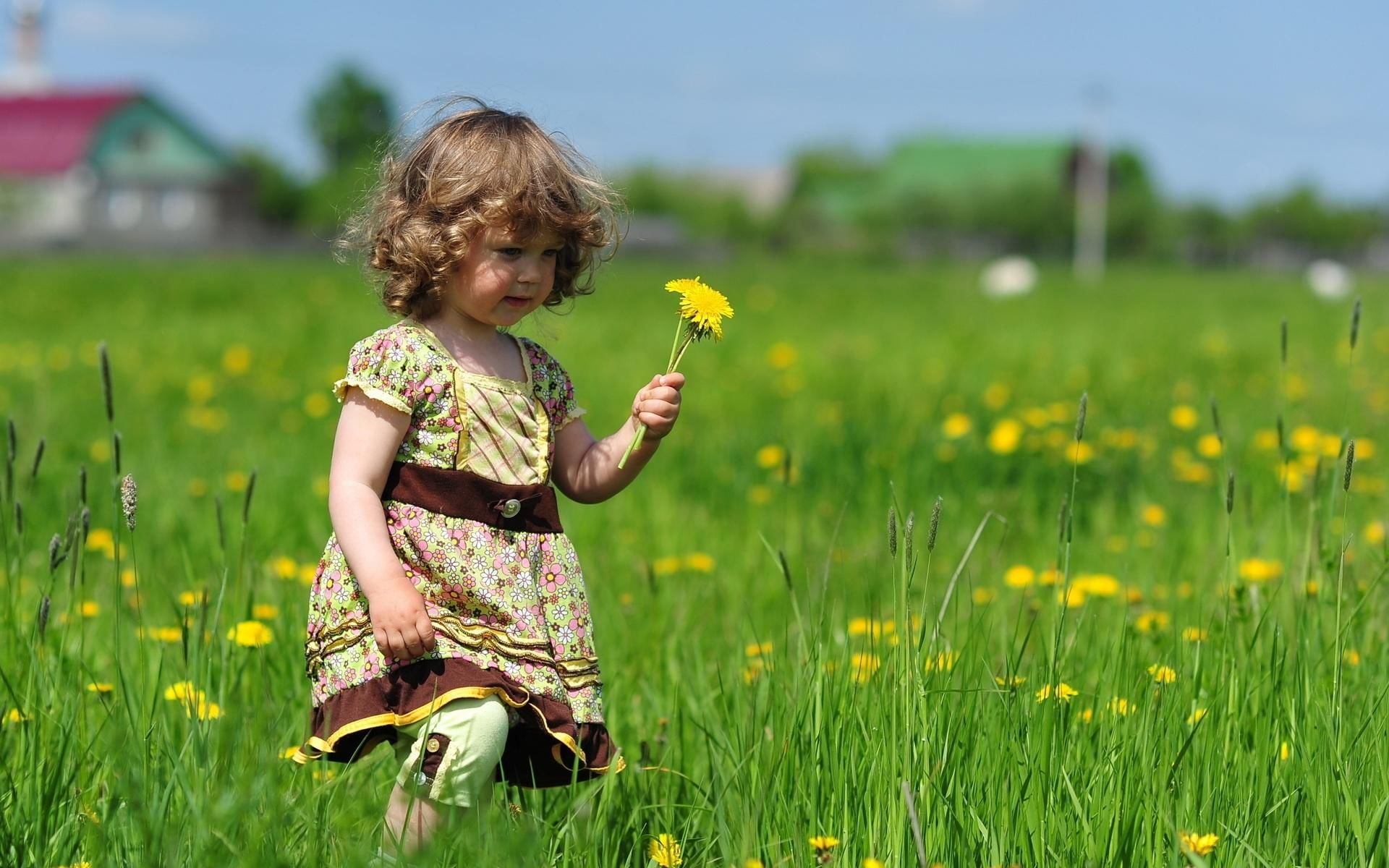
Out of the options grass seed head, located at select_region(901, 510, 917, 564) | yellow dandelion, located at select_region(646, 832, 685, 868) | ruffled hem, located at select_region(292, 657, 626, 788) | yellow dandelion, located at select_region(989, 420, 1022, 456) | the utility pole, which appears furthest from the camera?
the utility pole

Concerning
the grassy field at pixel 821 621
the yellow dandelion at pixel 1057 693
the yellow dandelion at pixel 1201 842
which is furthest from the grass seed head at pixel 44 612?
the yellow dandelion at pixel 1201 842

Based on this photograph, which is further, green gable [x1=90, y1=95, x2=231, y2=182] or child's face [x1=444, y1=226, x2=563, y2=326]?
green gable [x1=90, y1=95, x2=231, y2=182]

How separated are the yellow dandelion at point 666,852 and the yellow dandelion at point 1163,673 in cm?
69

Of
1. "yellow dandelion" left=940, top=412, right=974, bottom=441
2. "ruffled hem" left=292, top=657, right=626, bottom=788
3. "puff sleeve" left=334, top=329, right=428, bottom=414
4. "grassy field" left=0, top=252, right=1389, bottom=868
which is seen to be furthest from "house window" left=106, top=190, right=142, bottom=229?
"ruffled hem" left=292, top=657, right=626, bottom=788

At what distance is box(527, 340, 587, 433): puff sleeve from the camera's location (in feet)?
7.29

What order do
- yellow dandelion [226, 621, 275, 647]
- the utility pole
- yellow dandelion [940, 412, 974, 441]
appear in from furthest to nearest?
the utility pole
yellow dandelion [940, 412, 974, 441]
yellow dandelion [226, 621, 275, 647]

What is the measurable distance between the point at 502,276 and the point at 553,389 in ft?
0.74

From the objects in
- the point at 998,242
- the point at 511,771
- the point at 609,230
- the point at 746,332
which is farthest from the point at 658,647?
the point at 998,242

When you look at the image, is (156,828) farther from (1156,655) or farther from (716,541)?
(716,541)

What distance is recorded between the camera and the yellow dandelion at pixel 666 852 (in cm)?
185

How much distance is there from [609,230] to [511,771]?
0.82 m

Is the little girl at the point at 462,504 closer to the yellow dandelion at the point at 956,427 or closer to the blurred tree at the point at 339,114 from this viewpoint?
the yellow dandelion at the point at 956,427

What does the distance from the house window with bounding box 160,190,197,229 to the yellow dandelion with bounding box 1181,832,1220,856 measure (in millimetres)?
59043

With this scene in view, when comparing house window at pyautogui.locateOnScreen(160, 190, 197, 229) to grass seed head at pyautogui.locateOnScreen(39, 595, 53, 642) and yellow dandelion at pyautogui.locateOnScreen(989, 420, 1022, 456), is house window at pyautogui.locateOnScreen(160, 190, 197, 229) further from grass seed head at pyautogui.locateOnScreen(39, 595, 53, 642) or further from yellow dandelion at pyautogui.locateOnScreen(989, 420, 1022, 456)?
grass seed head at pyautogui.locateOnScreen(39, 595, 53, 642)
